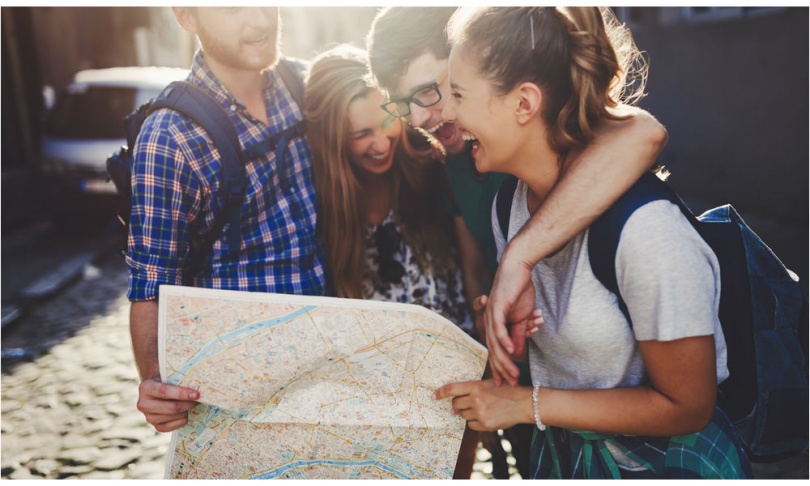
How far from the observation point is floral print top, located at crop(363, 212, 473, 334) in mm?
2613

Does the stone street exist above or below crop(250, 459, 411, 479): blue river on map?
below

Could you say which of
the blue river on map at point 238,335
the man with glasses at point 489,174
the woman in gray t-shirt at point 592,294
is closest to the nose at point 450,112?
the woman in gray t-shirt at point 592,294

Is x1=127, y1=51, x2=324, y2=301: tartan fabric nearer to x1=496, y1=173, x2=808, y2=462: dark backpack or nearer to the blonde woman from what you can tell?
the blonde woman

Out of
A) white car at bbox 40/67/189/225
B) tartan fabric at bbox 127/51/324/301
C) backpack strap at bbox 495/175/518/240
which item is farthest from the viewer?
white car at bbox 40/67/189/225

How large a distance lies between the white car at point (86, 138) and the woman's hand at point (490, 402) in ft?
27.7

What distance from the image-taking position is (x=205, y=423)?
5.52ft

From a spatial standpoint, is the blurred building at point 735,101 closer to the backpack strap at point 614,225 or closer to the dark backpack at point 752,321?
the dark backpack at point 752,321

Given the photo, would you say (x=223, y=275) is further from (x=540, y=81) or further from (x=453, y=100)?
(x=540, y=81)

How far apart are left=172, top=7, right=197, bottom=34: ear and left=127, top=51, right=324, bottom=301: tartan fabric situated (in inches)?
4.3

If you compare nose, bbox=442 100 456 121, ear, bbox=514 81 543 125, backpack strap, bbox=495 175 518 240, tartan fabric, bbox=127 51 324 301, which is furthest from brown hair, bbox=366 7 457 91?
ear, bbox=514 81 543 125

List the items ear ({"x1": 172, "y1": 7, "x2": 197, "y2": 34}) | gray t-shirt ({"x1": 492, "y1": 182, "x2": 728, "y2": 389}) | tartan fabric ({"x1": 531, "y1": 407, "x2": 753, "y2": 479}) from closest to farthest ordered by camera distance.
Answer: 1. gray t-shirt ({"x1": 492, "y1": 182, "x2": 728, "y2": 389})
2. tartan fabric ({"x1": 531, "y1": 407, "x2": 753, "y2": 479})
3. ear ({"x1": 172, "y1": 7, "x2": 197, "y2": 34})

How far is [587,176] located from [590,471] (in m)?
0.72

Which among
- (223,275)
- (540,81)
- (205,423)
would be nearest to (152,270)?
(223,275)

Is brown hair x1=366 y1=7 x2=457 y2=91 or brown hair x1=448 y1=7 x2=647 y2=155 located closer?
brown hair x1=448 y1=7 x2=647 y2=155
